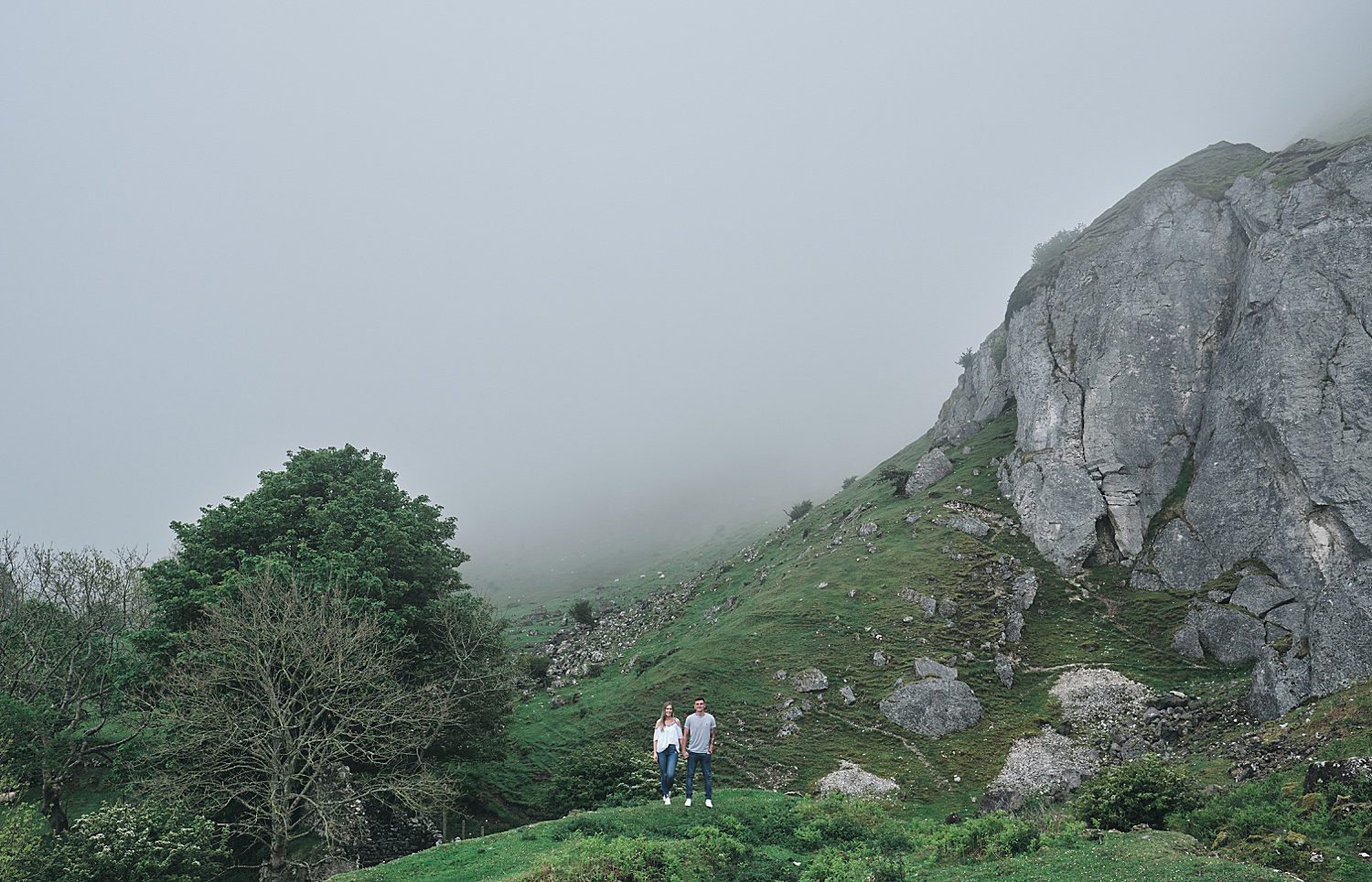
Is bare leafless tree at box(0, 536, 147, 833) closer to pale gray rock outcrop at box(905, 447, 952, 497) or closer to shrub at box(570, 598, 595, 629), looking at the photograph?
shrub at box(570, 598, 595, 629)

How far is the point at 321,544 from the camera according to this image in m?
33.9

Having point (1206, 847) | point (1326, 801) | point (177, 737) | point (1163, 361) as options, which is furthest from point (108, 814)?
point (1163, 361)

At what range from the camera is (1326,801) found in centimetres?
1828

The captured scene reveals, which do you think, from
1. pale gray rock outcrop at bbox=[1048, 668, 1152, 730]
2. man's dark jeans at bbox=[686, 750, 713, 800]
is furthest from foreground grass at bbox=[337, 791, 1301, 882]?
pale gray rock outcrop at bbox=[1048, 668, 1152, 730]

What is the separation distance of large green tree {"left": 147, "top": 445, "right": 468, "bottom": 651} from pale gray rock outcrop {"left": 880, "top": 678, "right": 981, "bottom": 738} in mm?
34368

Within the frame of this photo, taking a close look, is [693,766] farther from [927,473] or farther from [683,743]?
[927,473]

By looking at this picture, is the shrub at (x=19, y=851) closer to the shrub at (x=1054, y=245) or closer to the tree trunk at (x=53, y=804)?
the tree trunk at (x=53, y=804)

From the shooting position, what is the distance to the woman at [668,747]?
20703 millimetres

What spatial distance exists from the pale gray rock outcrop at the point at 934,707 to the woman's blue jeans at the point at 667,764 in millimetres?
27249

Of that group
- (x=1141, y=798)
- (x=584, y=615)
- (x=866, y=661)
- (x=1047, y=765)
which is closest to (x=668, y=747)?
(x=1141, y=798)

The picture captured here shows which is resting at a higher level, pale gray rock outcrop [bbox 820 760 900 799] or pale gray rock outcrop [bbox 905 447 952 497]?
pale gray rock outcrop [bbox 905 447 952 497]

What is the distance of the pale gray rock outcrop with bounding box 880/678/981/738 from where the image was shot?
40844 millimetres

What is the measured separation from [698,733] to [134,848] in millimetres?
19206

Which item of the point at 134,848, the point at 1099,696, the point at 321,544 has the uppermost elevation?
the point at 321,544
